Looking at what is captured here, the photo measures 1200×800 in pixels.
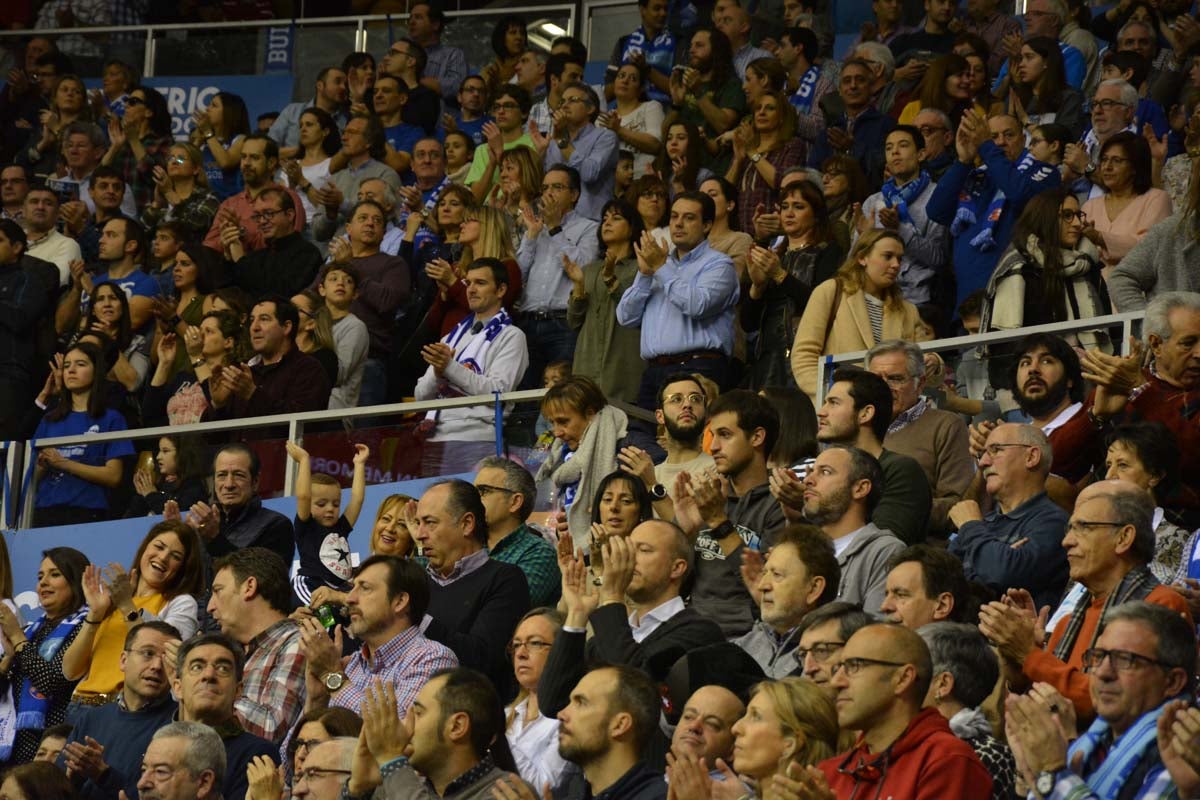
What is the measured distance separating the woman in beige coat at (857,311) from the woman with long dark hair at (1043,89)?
2.91 m

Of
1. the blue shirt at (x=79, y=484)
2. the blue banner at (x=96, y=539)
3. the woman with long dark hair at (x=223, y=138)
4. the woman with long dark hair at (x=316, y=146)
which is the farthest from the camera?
the woman with long dark hair at (x=223, y=138)

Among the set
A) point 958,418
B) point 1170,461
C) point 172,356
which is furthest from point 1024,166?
point 172,356

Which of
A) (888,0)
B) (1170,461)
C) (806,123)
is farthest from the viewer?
(888,0)

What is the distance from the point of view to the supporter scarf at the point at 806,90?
13965mm

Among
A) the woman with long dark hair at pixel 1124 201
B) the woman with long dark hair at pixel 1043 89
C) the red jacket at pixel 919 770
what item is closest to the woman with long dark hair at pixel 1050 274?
the woman with long dark hair at pixel 1124 201

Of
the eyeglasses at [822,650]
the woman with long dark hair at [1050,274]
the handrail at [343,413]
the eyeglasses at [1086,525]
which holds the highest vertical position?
the woman with long dark hair at [1050,274]

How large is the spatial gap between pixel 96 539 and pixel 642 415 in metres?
2.81

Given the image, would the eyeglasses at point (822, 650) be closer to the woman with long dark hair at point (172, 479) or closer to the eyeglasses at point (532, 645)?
the eyeglasses at point (532, 645)

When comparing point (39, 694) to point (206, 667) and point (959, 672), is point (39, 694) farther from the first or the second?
point (959, 672)

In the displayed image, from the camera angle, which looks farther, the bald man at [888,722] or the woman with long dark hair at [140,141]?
the woman with long dark hair at [140,141]

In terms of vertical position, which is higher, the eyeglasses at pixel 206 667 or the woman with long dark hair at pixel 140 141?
the woman with long dark hair at pixel 140 141

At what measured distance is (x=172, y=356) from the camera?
480 inches

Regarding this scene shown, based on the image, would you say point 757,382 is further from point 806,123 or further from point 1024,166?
point 806,123

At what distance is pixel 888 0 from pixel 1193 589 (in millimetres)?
8416
